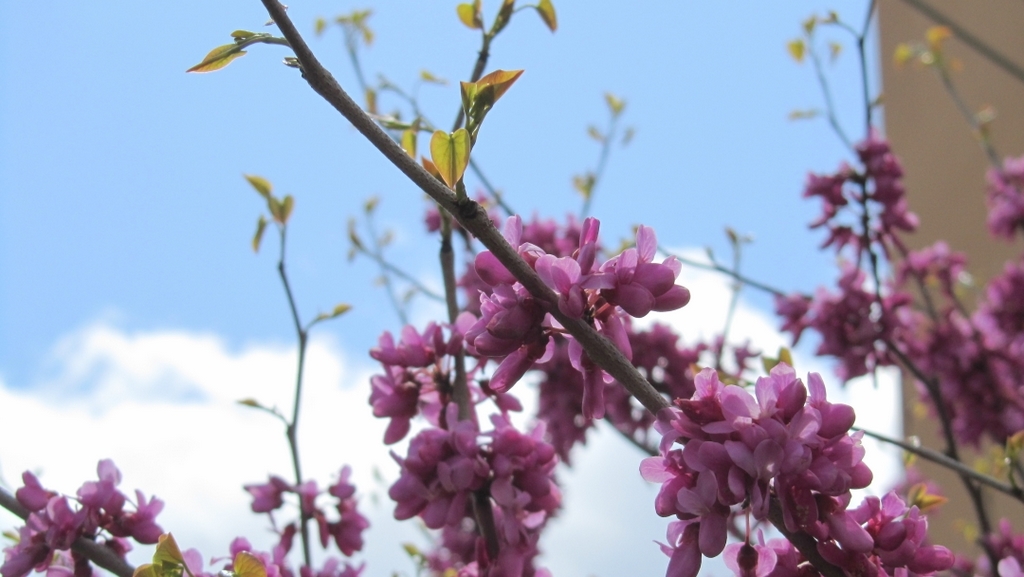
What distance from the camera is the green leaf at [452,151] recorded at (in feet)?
3.55

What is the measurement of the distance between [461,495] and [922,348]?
2857 mm

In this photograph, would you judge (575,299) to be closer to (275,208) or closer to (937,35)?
(275,208)

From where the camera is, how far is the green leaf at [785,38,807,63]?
340 centimetres

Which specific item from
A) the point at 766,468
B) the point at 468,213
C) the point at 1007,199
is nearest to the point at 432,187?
the point at 468,213

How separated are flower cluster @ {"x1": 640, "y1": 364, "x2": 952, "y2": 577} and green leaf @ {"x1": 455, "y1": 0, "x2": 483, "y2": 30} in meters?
1.17

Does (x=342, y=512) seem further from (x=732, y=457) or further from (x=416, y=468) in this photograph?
(x=732, y=457)

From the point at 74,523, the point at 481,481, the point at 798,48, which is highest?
→ the point at 798,48

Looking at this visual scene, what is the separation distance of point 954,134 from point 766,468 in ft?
33.2

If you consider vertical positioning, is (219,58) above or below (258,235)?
below

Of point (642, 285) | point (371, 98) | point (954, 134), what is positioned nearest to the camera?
point (642, 285)

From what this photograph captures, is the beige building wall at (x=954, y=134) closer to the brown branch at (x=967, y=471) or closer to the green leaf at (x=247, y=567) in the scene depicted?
the brown branch at (x=967, y=471)

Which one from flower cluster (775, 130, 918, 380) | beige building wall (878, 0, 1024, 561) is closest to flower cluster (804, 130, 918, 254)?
flower cluster (775, 130, 918, 380)

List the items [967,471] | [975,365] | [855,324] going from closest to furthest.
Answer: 1. [967,471]
2. [855,324]
3. [975,365]

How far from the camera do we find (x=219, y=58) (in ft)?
3.88
